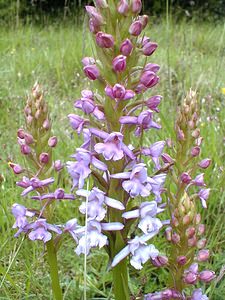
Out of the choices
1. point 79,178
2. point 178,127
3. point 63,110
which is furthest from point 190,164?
point 63,110

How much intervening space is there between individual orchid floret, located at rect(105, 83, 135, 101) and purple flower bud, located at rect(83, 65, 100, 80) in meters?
0.05

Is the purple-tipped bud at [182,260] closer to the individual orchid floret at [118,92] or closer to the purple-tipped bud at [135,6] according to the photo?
the individual orchid floret at [118,92]

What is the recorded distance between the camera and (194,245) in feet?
4.64

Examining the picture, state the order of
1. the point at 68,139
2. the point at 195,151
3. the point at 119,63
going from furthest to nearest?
the point at 68,139 → the point at 195,151 → the point at 119,63

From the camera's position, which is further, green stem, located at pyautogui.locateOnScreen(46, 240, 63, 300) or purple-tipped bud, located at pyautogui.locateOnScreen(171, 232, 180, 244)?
green stem, located at pyautogui.locateOnScreen(46, 240, 63, 300)

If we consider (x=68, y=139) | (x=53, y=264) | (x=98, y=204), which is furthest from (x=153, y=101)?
(x=68, y=139)

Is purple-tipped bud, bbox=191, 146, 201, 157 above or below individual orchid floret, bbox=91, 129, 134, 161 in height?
below

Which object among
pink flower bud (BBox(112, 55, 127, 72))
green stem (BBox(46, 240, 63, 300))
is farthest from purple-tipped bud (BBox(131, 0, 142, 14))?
green stem (BBox(46, 240, 63, 300))

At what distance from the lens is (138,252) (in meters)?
1.35

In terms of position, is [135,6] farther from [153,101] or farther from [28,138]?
[28,138]

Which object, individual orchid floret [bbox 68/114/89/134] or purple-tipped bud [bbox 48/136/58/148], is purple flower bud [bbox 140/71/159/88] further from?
purple-tipped bud [bbox 48/136/58/148]

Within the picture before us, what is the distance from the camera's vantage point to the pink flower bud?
130cm

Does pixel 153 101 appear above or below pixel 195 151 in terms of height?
above

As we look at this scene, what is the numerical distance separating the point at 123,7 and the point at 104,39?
10 cm
